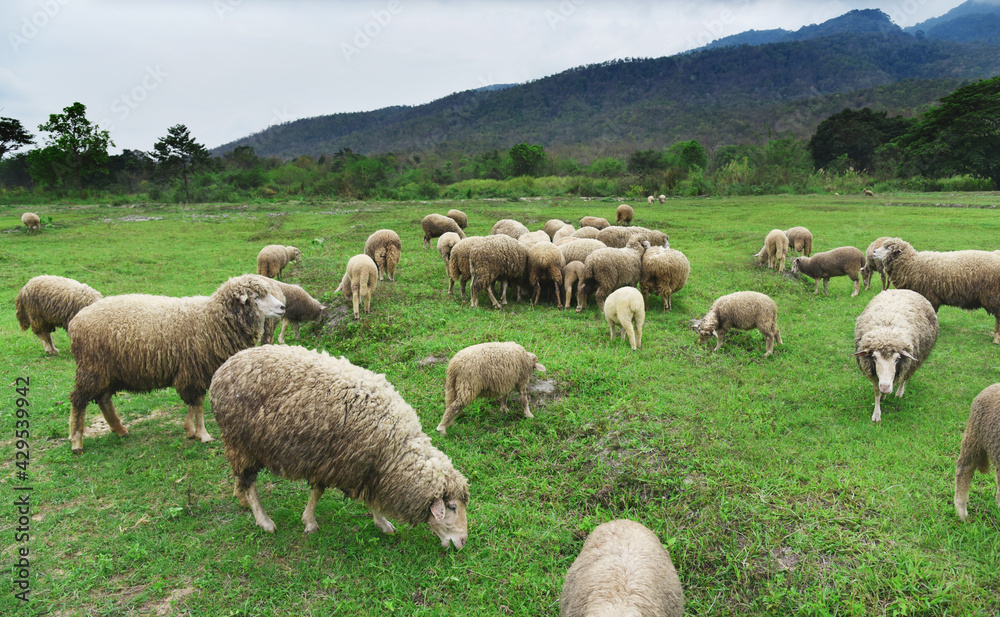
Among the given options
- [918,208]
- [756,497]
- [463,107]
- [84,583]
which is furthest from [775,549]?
[463,107]

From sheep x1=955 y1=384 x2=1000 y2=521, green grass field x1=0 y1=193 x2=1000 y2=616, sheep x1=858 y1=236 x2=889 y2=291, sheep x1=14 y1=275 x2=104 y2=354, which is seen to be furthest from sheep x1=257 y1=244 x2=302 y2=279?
sheep x1=858 y1=236 x2=889 y2=291

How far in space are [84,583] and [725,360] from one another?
772 centimetres

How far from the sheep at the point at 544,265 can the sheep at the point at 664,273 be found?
1763 millimetres

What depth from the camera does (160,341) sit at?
5258 millimetres

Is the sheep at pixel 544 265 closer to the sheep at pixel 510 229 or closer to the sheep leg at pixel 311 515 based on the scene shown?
the sheep at pixel 510 229

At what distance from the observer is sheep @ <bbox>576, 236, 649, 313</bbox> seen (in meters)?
9.74

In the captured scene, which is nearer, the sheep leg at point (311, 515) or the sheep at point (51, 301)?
the sheep leg at point (311, 515)

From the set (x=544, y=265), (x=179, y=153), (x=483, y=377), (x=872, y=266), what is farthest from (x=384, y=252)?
Result: (x=179, y=153)

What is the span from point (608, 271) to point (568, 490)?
5.86m

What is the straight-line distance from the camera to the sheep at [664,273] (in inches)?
391

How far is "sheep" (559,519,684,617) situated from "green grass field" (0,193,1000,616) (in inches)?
20.1

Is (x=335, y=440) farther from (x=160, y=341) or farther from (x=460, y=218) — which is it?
(x=460, y=218)

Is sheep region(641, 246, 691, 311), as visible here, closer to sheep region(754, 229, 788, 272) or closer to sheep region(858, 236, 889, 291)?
sheep region(858, 236, 889, 291)

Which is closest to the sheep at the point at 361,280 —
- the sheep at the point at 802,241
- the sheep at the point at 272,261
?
the sheep at the point at 272,261
